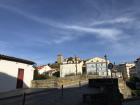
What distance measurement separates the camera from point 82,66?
6956cm

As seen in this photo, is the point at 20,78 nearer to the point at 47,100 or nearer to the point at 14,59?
the point at 14,59

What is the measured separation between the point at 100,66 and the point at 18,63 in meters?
41.7

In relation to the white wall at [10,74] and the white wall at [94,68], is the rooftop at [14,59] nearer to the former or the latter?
the white wall at [10,74]

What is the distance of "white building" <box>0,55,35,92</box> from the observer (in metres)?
23.6

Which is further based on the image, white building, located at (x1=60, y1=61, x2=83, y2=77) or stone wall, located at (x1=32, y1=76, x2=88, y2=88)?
white building, located at (x1=60, y1=61, x2=83, y2=77)

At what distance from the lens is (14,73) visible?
25.5 meters

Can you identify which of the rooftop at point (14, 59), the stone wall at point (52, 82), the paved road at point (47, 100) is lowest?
the paved road at point (47, 100)

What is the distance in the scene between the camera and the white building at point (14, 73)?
23.6 metres

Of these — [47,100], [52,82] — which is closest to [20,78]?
[52,82]

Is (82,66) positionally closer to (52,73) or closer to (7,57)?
(52,73)

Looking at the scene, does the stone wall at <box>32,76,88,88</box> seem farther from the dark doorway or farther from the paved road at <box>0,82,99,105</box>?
the paved road at <box>0,82,99,105</box>

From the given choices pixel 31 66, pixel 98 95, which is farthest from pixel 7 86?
pixel 98 95

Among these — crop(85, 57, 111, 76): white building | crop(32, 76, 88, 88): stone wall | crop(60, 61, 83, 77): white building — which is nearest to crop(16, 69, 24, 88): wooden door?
crop(32, 76, 88, 88): stone wall

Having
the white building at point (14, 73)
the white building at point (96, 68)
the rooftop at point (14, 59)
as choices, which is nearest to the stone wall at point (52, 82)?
the white building at point (14, 73)
